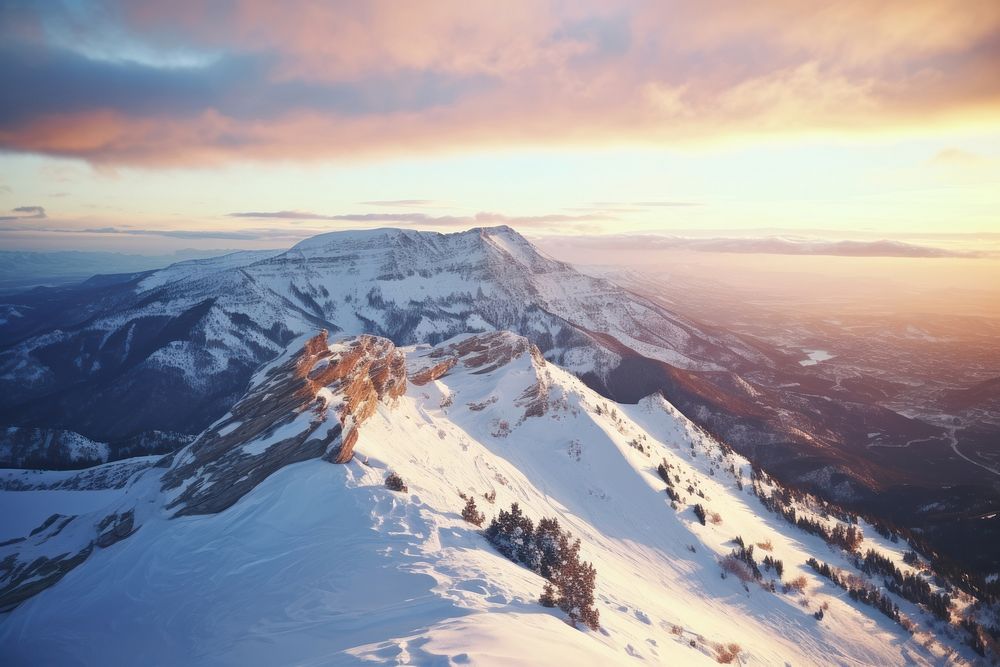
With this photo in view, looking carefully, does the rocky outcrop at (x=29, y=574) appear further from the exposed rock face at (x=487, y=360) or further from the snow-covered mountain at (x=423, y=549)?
the exposed rock face at (x=487, y=360)

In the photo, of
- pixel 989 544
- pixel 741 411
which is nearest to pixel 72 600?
pixel 989 544

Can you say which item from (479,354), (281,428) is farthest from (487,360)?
(281,428)

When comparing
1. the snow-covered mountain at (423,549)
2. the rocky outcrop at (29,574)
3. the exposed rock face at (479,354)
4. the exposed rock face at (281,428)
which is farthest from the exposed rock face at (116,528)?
the exposed rock face at (479,354)

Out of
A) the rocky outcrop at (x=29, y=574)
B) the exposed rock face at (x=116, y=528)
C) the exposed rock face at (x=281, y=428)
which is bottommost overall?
the rocky outcrop at (x=29, y=574)

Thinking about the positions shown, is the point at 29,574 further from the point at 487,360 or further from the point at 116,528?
the point at 487,360

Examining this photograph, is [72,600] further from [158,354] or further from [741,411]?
[158,354]
